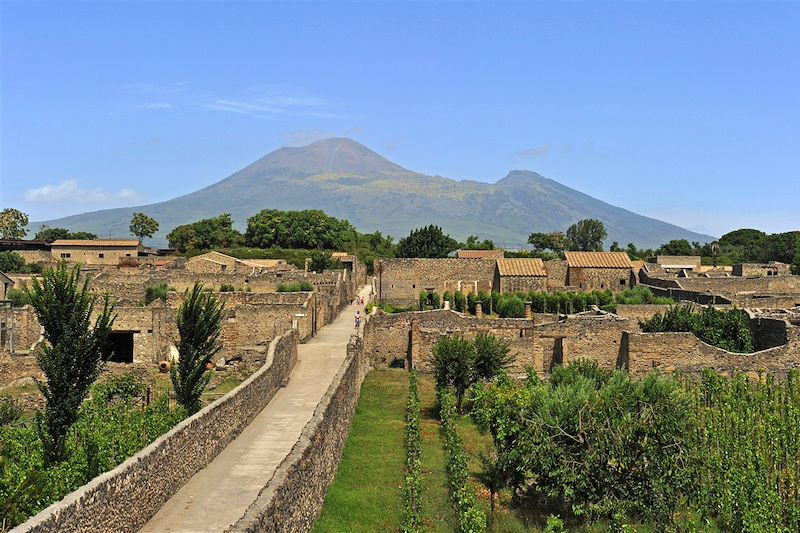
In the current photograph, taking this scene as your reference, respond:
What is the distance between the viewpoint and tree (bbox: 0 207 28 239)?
324 ft

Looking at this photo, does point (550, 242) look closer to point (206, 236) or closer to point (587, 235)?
point (587, 235)

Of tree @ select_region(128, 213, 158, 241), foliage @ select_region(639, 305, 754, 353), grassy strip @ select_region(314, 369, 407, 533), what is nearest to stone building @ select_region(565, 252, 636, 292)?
foliage @ select_region(639, 305, 754, 353)

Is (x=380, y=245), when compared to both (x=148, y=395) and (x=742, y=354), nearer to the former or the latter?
(x=742, y=354)

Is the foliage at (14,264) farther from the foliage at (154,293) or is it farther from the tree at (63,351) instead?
the tree at (63,351)

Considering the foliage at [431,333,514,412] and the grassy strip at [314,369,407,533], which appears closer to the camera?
the grassy strip at [314,369,407,533]

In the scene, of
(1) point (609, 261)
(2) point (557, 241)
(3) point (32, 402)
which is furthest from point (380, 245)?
(3) point (32, 402)

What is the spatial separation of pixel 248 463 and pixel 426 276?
1620 inches

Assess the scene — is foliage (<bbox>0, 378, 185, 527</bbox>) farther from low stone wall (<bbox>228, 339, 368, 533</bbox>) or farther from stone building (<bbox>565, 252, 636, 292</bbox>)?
stone building (<bbox>565, 252, 636, 292</bbox>)

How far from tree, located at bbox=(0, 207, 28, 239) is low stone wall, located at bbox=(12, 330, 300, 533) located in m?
88.4

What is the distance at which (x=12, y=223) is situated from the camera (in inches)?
3942

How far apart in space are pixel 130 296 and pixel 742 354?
2672cm

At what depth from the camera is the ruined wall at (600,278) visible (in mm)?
55562

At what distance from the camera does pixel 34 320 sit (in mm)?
31516

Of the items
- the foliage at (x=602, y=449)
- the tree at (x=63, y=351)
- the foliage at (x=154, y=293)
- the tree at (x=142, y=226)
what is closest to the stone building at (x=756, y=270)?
the foliage at (x=154, y=293)
